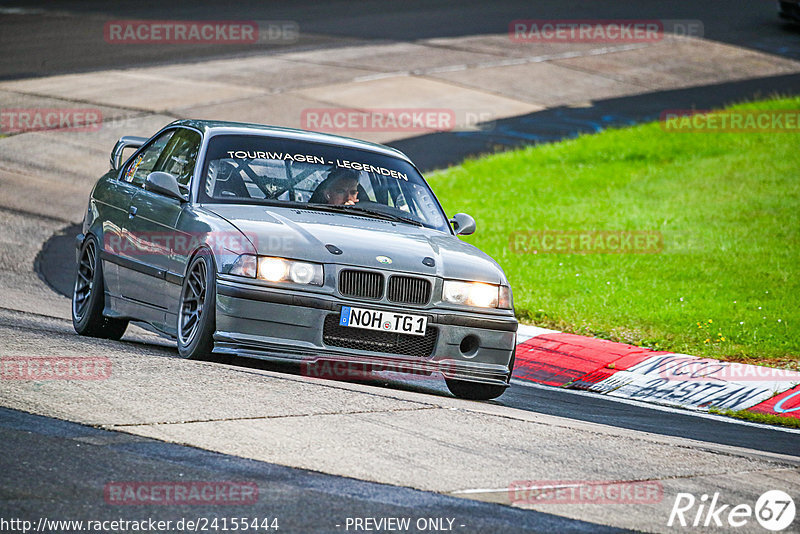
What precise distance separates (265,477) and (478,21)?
28.5 m

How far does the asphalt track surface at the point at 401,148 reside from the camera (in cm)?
475

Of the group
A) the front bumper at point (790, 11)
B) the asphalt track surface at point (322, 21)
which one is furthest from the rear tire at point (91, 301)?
the front bumper at point (790, 11)

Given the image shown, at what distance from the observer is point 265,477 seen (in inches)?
199

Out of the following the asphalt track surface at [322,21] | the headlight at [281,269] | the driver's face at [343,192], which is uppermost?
the asphalt track surface at [322,21]

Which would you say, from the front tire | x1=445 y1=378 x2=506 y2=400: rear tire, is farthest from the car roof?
x1=445 y1=378 x2=506 y2=400: rear tire

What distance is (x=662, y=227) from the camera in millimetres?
15883

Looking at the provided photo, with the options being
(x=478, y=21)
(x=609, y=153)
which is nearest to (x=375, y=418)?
(x=609, y=153)

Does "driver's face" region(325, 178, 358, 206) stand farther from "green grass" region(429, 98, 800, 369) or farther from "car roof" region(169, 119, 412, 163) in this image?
"green grass" region(429, 98, 800, 369)

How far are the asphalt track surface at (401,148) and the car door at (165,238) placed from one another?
2.67 ft

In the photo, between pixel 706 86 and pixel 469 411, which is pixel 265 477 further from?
pixel 706 86

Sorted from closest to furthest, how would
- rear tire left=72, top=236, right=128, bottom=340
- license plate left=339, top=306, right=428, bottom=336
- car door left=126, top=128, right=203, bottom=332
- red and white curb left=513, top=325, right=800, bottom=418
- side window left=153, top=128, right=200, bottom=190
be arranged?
license plate left=339, top=306, right=428, bottom=336
car door left=126, top=128, right=203, bottom=332
side window left=153, top=128, right=200, bottom=190
rear tire left=72, top=236, right=128, bottom=340
red and white curb left=513, top=325, right=800, bottom=418

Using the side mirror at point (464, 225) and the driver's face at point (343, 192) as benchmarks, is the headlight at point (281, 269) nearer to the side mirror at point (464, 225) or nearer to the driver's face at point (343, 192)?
the driver's face at point (343, 192)

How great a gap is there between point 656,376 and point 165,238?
13.3 feet

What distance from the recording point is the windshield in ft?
26.7
